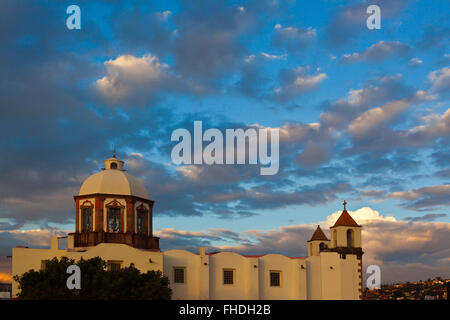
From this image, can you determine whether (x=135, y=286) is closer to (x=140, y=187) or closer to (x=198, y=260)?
(x=198, y=260)

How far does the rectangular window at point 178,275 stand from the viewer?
55.4m

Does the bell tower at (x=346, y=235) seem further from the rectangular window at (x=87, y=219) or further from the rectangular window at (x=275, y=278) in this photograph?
the rectangular window at (x=87, y=219)

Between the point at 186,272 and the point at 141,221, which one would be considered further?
the point at 141,221

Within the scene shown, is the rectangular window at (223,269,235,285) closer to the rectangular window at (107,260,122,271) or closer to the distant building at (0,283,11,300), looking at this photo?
the rectangular window at (107,260,122,271)

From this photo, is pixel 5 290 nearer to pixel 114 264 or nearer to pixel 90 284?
pixel 114 264

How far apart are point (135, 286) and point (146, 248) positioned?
11148 mm

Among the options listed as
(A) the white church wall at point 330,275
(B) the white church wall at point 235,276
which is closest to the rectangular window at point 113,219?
(B) the white church wall at point 235,276

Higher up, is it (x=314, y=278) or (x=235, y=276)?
(x=235, y=276)

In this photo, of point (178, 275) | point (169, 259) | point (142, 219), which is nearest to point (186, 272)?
point (178, 275)

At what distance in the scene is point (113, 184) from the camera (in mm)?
57906

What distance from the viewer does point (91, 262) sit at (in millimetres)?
46969

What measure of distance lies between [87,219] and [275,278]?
18.3m

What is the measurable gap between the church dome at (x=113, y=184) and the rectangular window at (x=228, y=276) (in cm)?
1024

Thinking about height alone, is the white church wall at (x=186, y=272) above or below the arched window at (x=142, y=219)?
below
